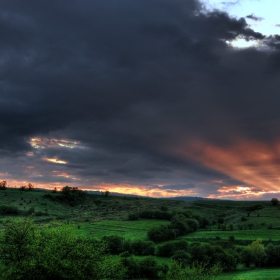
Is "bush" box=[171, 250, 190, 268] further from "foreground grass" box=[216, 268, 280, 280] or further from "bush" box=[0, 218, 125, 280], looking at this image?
"bush" box=[0, 218, 125, 280]

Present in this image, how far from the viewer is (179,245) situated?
13888 cm

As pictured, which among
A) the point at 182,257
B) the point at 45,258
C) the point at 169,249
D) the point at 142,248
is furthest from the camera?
the point at 142,248

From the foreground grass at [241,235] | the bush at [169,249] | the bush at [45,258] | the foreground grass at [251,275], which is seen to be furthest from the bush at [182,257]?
the bush at [45,258]

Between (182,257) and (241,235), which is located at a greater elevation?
(241,235)

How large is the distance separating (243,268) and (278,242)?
38966 mm

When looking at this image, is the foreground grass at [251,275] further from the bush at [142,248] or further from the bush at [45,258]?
the bush at [45,258]

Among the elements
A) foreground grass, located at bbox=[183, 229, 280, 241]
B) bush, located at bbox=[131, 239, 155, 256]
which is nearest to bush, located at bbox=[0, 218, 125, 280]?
bush, located at bbox=[131, 239, 155, 256]

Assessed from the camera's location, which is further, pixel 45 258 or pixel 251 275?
pixel 251 275

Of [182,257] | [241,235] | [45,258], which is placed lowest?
[182,257]

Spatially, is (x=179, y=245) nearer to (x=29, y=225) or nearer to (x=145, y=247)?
(x=145, y=247)

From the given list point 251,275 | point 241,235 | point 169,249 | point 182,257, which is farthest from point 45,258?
point 241,235

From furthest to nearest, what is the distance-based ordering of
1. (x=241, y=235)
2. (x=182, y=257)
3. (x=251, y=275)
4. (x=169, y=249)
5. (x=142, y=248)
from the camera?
(x=241, y=235), (x=142, y=248), (x=169, y=249), (x=182, y=257), (x=251, y=275)

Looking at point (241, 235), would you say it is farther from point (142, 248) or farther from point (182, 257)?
point (142, 248)

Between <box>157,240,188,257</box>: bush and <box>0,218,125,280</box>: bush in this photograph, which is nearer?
A: <box>0,218,125,280</box>: bush
